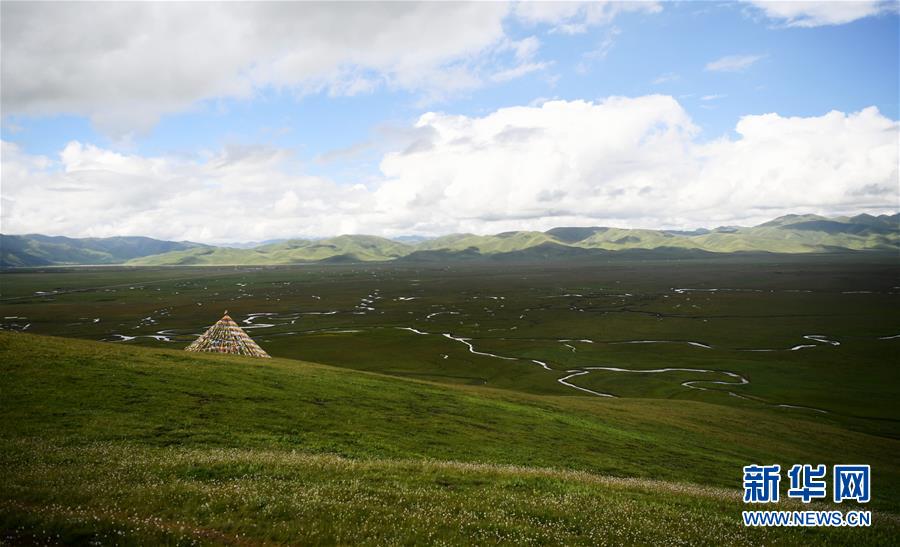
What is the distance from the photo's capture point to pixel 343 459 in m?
23.3

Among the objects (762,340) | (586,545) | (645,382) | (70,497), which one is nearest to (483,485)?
(586,545)

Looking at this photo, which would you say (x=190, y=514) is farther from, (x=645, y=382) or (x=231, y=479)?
(x=645, y=382)

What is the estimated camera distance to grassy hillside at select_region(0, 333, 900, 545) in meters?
13.3

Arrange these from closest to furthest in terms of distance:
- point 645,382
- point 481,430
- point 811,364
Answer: point 481,430
point 645,382
point 811,364

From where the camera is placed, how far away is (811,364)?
10488cm

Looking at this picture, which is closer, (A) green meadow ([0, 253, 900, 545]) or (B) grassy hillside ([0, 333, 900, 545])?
(B) grassy hillside ([0, 333, 900, 545])

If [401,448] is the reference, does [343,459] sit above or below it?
above

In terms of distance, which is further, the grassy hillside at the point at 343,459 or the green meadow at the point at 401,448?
the green meadow at the point at 401,448

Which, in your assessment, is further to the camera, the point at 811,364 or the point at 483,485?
the point at 811,364

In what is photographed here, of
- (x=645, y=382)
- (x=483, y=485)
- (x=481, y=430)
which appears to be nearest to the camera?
(x=483, y=485)

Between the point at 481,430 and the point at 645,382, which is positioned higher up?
the point at 481,430

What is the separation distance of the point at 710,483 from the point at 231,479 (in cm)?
3070

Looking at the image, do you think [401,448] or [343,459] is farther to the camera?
[401,448]

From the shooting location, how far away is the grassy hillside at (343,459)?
13328 mm
